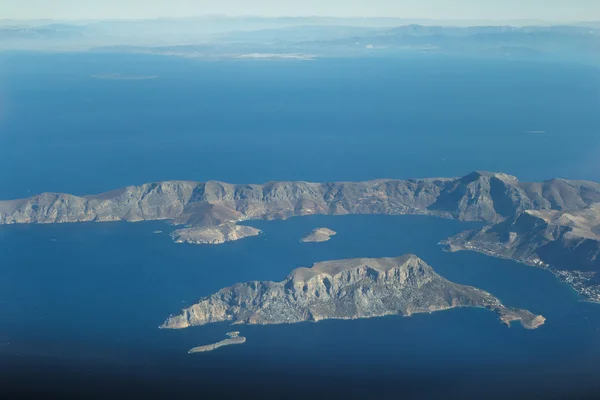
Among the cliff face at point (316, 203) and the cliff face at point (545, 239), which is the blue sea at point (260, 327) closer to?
the cliff face at point (316, 203)

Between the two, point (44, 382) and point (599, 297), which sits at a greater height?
point (44, 382)

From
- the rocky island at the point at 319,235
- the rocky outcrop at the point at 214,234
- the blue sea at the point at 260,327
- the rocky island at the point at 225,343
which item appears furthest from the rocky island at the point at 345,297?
the rocky outcrop at the point at 214,234

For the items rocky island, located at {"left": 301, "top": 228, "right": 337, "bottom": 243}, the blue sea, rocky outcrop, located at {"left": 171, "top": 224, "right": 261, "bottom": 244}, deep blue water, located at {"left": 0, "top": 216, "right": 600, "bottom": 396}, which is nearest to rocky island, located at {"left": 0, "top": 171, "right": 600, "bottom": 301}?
rocky outcrop, located at {"left": 171, "top": 224, "right": 261, "bottom": 244}

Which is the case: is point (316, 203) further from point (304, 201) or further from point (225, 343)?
point (225, 343)

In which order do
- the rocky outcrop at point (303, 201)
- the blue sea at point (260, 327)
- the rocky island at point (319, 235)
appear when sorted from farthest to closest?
the rocky outcrop at point (303, 201) → the rocky island at point (319, 235) → the blue sea at point (260, 327)

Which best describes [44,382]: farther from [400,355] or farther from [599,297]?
[599,297]

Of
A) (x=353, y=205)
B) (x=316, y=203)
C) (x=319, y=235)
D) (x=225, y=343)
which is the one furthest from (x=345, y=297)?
(x=316, y=203)

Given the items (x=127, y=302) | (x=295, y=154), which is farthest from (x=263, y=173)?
(x=127, y=302)
